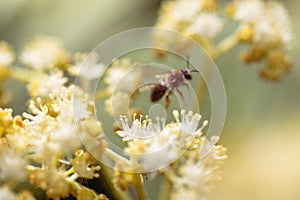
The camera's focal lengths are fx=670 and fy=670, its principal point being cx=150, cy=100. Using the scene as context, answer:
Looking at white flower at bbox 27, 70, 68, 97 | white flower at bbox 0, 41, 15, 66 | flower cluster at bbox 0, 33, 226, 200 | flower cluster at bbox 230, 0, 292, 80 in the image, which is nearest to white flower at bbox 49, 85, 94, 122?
flower cluster at bbox 0, 33, 226, 200

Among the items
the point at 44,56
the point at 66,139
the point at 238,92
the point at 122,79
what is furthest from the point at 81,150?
the point at 238,92

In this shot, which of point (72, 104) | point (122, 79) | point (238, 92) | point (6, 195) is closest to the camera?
point (6, 195)

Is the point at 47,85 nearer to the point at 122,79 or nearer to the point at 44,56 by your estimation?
the point at 122,79

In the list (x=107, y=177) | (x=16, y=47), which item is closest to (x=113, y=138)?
(x=107, y=177)

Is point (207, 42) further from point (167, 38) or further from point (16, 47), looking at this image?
point (16, 47)

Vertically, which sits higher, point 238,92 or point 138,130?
point 238,92

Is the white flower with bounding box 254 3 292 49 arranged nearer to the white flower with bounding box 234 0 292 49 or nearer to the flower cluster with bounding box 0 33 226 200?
the white flower with bounding box 234 0 292 49
